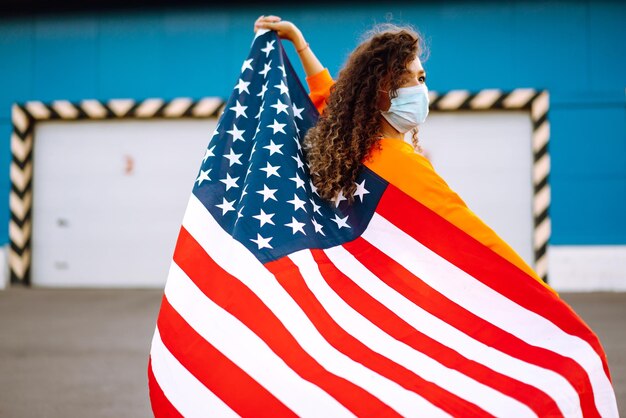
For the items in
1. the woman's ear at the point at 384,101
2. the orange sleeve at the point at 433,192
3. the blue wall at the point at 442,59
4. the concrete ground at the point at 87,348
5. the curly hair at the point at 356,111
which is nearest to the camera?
the orange sleeve at the point at 433,192

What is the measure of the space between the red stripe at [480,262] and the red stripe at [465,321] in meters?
0.14

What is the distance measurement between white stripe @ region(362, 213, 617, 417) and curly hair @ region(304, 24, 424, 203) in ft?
0.88

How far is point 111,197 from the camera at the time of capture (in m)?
10.2

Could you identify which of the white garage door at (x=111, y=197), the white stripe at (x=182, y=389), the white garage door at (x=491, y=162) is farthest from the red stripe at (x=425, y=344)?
the white garage door at (x=111, y=197)

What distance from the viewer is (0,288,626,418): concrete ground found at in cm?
405

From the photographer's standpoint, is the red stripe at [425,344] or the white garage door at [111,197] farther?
the white garage door at [111,197]

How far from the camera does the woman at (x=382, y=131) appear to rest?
256 centimetres

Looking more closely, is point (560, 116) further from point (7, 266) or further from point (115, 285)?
point (7, 266)

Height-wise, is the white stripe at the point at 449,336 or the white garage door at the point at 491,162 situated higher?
the white stripe at the point at 449,336

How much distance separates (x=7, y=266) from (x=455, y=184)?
25.1 ft

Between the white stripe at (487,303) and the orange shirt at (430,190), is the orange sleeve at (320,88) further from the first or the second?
the white stripe at (487,303)

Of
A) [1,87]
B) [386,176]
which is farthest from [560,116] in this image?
[1,87]

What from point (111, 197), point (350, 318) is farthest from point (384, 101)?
point (111, 197)

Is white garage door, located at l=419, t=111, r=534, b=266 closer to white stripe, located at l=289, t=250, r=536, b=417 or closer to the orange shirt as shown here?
the orange shirt
